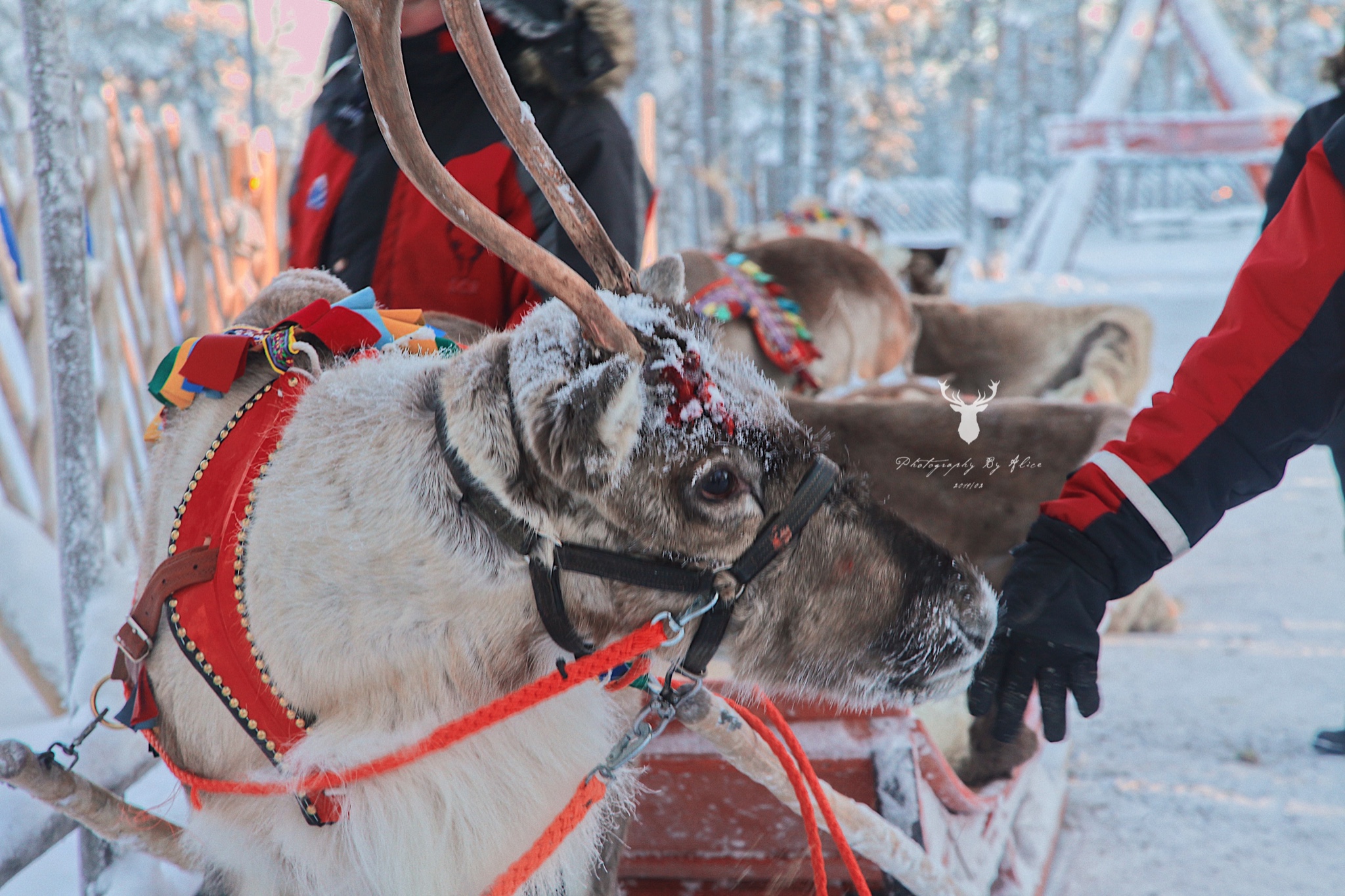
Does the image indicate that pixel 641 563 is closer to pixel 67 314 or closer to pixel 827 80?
pixel 67 314

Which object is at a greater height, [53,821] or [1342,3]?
[53,821]

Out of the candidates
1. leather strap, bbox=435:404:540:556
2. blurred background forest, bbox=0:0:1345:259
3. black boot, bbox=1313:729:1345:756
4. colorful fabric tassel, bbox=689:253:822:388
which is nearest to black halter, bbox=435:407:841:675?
leather strap, bbox=435:404:540:556

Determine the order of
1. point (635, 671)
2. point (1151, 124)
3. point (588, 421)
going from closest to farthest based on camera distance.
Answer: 1. point (588, 421)
2. point (635, 671)
3. point (1151, 124)

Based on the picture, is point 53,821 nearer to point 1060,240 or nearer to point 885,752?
point 885,752

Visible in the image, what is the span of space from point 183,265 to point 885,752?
448 centimetres

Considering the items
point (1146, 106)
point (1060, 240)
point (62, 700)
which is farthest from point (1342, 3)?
point (62, 700)

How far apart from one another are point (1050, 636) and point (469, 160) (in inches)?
56.1

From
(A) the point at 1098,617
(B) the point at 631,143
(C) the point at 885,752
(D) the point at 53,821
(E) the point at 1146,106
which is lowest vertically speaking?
(E) the point at 1146,106

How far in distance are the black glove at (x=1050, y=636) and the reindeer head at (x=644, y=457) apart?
0.61ft

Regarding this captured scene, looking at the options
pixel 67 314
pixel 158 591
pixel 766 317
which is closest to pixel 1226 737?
pixel 766 317

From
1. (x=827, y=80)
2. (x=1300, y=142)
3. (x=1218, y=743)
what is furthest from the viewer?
(x=827, y=80)

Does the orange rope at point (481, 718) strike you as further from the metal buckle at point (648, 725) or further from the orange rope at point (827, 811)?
the orange rope at point (827, 811)

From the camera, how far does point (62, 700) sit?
2998mm

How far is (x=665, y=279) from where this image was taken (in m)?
1.28
